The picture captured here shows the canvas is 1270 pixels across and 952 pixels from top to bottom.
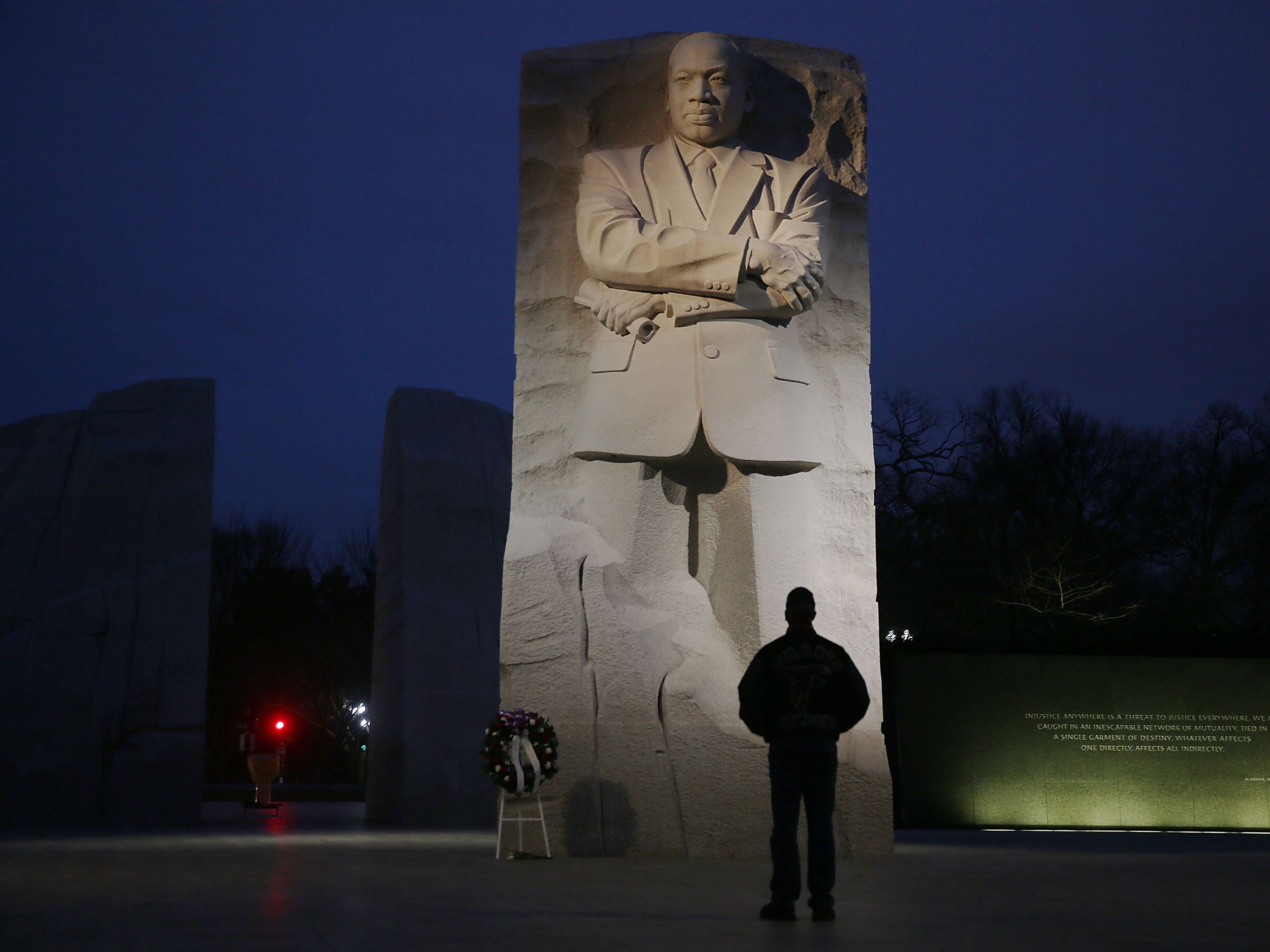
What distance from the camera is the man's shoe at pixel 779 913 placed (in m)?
4.00

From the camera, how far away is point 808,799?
438cm

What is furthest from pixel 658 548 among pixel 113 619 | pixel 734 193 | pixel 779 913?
pixel 113 619

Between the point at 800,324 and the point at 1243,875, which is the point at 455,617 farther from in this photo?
the point at 1243,875

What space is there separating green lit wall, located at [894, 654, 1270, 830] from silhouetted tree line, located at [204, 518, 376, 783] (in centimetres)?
1906

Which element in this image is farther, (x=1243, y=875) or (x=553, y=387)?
(x=553, y=387)

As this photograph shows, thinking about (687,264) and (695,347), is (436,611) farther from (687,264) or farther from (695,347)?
(687,264)

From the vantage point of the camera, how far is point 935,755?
1112 cm

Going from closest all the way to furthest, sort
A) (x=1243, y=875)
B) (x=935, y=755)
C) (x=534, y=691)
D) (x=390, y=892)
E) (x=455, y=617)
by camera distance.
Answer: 1. (x=390, y=892)
2. (x=1243, y=875)
3. (x=534, y=691)
4. (x=935, y=755)
5. (x=455, y=617)

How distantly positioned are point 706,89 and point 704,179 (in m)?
0.50

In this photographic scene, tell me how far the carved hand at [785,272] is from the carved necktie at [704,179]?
1.58 ft

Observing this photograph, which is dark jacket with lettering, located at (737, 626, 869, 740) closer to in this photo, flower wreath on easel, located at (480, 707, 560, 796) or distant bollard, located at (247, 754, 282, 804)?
flower wreath on easel, located at (480, 707, 560, 796)

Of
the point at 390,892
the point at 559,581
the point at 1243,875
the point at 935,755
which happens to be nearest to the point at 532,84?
the point at 559,581

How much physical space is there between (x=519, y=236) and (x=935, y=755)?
593cm

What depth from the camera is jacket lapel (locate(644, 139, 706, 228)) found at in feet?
24.5
